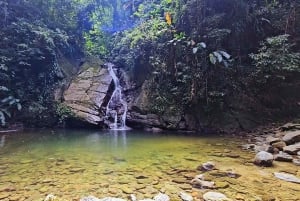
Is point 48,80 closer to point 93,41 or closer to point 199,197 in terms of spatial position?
point 93,41

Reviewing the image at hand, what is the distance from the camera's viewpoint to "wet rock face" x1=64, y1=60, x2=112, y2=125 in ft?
32.6

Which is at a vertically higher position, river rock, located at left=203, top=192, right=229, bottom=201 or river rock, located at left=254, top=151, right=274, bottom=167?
river rock, located at left=254, top=151, right=274, bottom=167

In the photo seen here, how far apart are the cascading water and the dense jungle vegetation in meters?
1.01

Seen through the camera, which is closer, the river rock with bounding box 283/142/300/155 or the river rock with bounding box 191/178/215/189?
the river rock with bounding box 191/178/215/189

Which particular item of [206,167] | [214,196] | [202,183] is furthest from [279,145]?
[214,196]

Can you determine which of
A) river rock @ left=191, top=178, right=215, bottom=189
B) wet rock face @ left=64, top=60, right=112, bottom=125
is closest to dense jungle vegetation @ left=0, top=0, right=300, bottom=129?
wet rock face @ left=64, top=60, right=112, bottom=125

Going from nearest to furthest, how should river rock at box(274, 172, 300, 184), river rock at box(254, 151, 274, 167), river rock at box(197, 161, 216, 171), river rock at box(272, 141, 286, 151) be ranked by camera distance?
1. river rock at box(274, 172, 300, 184)
2. river rock at box(197, 161, 216, 171)
3. river rock at box(254, 151, 274, 167)
4. river rock at box(272, 141, 286, 151)

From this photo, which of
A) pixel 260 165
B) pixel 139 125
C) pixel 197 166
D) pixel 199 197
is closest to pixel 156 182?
pixel 199 197

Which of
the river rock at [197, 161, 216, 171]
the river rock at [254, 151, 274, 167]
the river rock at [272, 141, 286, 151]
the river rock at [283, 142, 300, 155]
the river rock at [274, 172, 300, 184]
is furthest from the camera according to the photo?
the river rock at [272, 141, 286, 151]

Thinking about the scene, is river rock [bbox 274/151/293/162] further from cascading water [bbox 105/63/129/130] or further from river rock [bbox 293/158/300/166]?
cascading water [bbox 105/63/129/130]

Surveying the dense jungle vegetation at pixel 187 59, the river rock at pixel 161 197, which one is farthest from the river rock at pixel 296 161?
the dense jungle vegetation at pixel 187 59

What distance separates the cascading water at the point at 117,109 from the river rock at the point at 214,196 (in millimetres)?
6869

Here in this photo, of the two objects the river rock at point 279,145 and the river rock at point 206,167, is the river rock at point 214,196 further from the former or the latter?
the river rock at point 279,145

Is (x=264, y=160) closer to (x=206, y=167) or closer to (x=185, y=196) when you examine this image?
(x=206, y=167)
